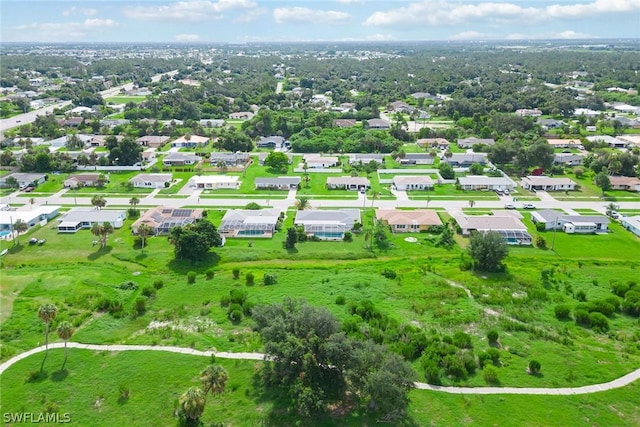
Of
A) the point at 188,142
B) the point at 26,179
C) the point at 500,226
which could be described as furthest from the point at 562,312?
the point at 188,142

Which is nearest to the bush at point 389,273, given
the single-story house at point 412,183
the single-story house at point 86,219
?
the single-story house at point 412,183

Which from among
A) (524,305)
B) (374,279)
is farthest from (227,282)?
(524,305)

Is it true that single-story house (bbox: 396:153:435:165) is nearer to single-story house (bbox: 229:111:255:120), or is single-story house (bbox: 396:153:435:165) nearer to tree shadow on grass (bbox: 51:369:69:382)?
single-story house (bbox: 229:111:255:120)

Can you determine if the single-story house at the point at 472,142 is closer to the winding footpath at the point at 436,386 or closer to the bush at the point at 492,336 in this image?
the bush at the point at 492,336

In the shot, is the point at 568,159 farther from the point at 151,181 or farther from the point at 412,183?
the point at 151,181

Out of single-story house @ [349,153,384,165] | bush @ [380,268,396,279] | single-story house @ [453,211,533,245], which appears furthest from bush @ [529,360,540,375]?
single-story house @ [349,153,384,165]

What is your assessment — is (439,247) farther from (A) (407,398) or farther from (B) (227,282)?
(A) (407,398)
